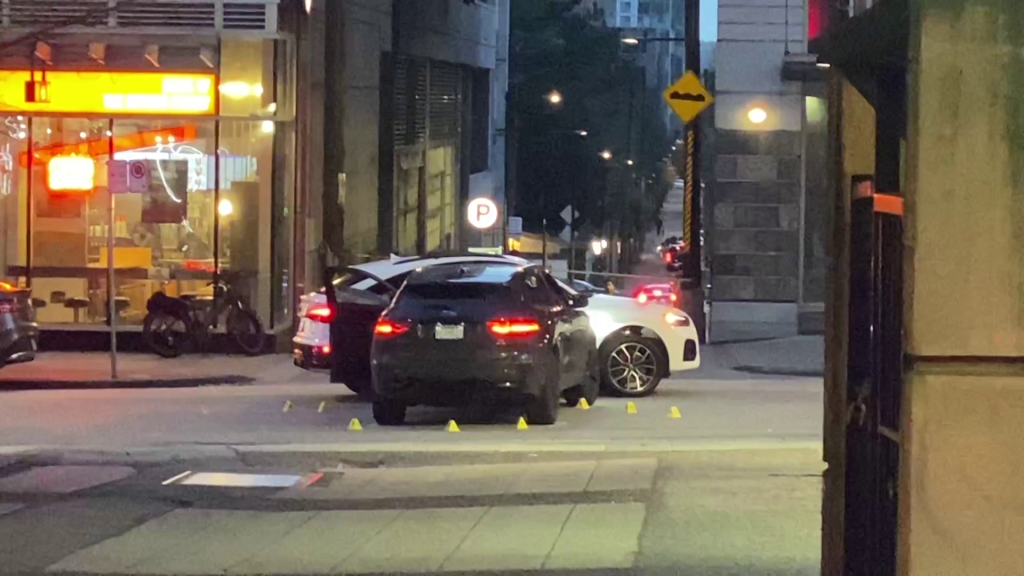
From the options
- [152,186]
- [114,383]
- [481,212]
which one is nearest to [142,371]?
[114,383]

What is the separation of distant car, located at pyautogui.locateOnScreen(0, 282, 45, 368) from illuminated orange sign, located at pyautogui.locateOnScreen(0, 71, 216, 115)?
17.5 ft

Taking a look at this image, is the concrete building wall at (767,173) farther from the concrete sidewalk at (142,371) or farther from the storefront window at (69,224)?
the storefront window at (69,224)

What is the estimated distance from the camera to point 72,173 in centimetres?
2241

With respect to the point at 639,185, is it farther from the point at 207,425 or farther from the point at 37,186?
the point at 207,425

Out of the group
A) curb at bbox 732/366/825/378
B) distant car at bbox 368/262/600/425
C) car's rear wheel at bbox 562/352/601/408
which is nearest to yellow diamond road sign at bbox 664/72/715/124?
curb at bbox 732/366/825/378

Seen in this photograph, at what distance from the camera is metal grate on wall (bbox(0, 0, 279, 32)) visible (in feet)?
72.1

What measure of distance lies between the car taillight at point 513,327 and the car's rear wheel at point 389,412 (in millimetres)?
1298

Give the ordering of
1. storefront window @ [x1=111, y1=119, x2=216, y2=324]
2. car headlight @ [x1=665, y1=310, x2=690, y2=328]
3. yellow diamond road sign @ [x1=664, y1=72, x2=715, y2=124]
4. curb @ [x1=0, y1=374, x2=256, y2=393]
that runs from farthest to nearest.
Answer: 1. yellow diamond road sign @ [x1=664, y1=72, x2=715, y2=124]
2. storefront window @ [x1=111, y1=119, x2=216, y2=324]
3. curb @ [x1=0, y1=374, x2=256, y2=393]
4. car headlight @ [x1=665, y1=310, x2=690, y2=328]

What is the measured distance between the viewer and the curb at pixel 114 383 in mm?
18656

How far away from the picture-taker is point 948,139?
447cm

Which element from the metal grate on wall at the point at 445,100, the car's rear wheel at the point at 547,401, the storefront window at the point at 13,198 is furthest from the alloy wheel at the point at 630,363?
the metal grate on wall at the point at 445,100

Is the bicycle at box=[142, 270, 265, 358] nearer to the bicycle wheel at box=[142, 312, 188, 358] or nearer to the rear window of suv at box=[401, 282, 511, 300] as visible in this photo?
the bicycle wheel at box=[142, 312, 188, 358]

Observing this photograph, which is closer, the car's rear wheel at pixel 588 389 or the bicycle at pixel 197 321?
the car's rear wheel at pixel 588 389

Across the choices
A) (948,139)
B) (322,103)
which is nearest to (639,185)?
(322,103)
